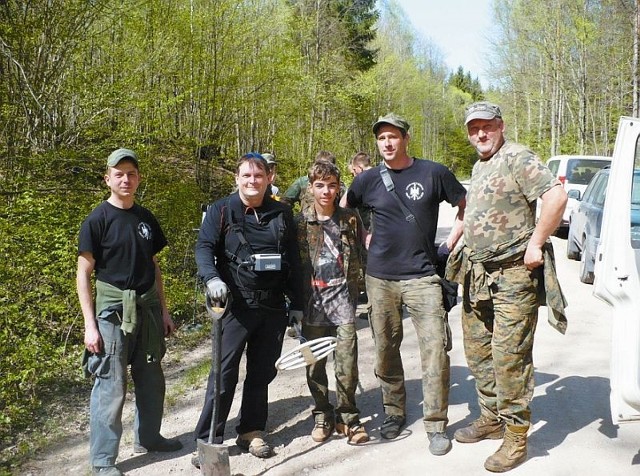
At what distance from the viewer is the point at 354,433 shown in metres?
3.82

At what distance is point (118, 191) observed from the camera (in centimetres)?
346

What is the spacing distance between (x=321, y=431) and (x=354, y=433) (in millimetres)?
233

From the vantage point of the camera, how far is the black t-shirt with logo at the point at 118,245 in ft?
11.1

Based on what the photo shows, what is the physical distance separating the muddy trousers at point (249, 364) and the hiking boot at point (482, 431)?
1.35 meters

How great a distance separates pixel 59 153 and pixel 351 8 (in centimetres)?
2485

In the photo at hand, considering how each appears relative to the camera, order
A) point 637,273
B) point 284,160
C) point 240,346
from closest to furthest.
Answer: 1. point 637,273
2. point 240,346
3. point 284,160

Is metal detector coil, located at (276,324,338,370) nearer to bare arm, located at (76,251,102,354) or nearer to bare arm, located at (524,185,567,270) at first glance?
bare arm, located at (76,251,102,354)

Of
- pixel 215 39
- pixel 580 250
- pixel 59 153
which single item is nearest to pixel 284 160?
pixel 215 39

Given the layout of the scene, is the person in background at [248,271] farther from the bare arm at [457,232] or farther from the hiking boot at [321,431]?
the bare arm at [457,232]

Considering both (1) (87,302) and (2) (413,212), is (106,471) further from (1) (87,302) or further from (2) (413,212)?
(2) (413,212)

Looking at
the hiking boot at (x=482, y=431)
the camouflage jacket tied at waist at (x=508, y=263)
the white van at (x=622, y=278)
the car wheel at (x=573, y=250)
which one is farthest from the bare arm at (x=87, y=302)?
the car wheel at (x=573, y=250)

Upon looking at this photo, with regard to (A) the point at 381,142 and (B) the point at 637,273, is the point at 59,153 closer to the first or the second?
(A) the point at 381,142

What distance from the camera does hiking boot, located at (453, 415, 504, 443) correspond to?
12.3 feet

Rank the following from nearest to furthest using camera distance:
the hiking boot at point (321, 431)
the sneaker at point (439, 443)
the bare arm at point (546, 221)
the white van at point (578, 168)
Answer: the bare arm at point (546, 221), the sneaker at point (439, 443), the hiking boot at point (321, 431), the white van at point (578, 168)
